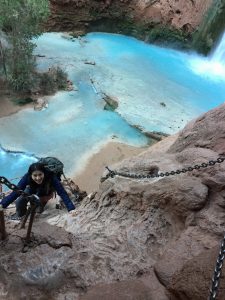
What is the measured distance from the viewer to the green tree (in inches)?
515

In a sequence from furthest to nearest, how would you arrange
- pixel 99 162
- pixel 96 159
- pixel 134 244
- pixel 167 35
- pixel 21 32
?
1. pixel 167 35
2. pixel 21 32
3. pixel 96 159
4. pixel 99 162
5. pixel 134 244

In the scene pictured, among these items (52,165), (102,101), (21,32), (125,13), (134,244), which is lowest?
(102,101)

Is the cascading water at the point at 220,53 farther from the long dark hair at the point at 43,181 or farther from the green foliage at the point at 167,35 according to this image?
the long dark hair at the point at 43,181

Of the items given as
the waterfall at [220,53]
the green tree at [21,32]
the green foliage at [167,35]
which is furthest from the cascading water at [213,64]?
the green tree at [21,32]

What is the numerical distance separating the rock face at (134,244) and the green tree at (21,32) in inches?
373

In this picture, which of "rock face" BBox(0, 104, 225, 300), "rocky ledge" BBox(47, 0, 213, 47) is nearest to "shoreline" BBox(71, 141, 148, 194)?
"rock face" BBox(0, 104, 225, 300)

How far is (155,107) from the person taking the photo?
53.0 ft

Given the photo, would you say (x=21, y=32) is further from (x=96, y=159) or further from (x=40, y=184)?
(x=40, y=184)

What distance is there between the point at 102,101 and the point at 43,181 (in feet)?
37.3

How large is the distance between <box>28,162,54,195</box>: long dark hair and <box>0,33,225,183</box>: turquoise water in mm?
6308

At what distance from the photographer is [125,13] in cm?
2417

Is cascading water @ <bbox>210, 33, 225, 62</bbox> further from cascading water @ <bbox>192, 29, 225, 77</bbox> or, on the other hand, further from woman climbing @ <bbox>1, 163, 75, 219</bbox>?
woman climbing @ <bbox>1, 163, 75, 219</bbox>

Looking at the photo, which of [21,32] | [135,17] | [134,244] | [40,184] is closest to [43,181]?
[40,184]

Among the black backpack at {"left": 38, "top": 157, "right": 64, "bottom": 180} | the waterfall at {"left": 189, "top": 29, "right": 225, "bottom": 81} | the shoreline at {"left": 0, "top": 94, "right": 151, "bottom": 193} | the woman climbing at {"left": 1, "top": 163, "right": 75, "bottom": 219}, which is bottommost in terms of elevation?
the shoreline at {"left": 0, "top": 94, "right": 151, "bottom": 193}
